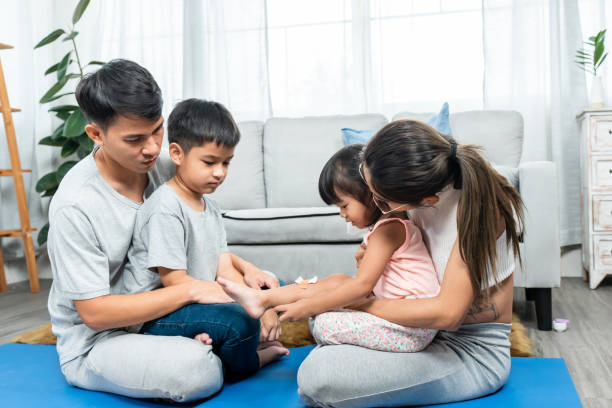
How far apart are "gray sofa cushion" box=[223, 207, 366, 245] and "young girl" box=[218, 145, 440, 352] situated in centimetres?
93

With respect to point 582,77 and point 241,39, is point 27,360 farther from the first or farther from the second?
point 582,77

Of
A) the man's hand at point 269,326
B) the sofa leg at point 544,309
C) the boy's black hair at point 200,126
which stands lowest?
the sofa leg at point 544,309

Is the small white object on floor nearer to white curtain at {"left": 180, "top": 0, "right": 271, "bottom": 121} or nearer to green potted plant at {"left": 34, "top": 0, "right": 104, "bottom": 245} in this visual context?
white curtain at {"left": 180, "top": 0, "right": 271, "bottom": 121}

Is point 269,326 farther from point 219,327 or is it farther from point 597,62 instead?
point 597,62

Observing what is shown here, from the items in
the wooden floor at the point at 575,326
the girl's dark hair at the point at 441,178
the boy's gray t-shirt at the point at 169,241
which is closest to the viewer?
the girl's dark hair at the point at 441,178

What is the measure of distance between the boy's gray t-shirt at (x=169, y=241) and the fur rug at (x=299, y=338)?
401 mm

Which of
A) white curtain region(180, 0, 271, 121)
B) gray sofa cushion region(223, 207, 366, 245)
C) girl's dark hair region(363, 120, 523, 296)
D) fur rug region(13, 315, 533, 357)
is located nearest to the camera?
girl's dark hair region(363, 120, 523, 296)

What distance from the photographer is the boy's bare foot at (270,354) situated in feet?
4.65

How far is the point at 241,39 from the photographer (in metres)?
3.35

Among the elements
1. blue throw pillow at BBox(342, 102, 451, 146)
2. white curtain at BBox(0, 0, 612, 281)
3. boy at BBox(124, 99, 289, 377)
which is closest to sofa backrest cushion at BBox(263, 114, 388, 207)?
blue throw pillow at BBox(342, 102, 451, 146)

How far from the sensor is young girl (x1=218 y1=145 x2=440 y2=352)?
1.12 m

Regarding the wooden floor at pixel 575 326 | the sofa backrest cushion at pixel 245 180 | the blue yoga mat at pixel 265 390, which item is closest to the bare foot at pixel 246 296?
the blue yoga mat at pixel 265 390

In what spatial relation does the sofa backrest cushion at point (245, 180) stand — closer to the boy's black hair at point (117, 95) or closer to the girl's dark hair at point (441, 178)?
the boy's black hair at point (117, 95)

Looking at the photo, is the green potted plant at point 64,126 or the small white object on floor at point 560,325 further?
the green potted plant at point 64,126
